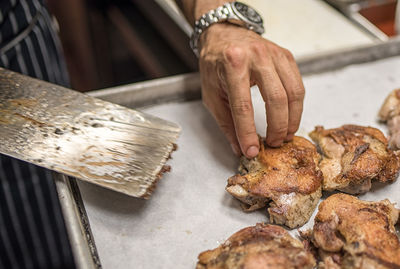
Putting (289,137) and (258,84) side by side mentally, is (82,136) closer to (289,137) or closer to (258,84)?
(258,84)

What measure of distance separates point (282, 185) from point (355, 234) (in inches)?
10.4

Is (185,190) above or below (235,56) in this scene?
below

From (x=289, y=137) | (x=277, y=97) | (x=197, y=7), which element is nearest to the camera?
(x=277, y=97)

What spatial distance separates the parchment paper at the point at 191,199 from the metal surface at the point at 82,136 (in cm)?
15

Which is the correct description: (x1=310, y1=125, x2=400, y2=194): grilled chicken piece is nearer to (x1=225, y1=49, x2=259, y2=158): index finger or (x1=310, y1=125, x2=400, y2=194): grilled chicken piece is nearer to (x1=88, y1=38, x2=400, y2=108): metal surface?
(x1=225, y1=49, x2=259, y2=158): index finger

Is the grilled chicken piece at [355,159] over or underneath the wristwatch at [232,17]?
underneath

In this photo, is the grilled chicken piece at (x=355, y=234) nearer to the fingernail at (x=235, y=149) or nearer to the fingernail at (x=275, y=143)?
the fingernail at (x=275, y=143)

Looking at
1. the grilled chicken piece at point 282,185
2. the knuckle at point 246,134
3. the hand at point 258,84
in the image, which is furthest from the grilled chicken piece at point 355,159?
the knuckle at point 246,134

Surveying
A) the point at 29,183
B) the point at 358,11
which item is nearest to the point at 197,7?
the point at 29,183

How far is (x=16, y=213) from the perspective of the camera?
6.42 feet

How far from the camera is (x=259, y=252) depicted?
108 centimetres

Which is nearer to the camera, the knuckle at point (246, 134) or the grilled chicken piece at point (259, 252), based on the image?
the grilled chicken piece at point (259, 252)

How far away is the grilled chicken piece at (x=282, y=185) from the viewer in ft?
4.15

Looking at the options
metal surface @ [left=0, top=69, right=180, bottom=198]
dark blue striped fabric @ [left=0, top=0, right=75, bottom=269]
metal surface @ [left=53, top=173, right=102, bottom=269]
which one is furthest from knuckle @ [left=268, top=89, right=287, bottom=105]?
dark blue striped fabric @ [left=0, top=0, right=75, bottom=269]
